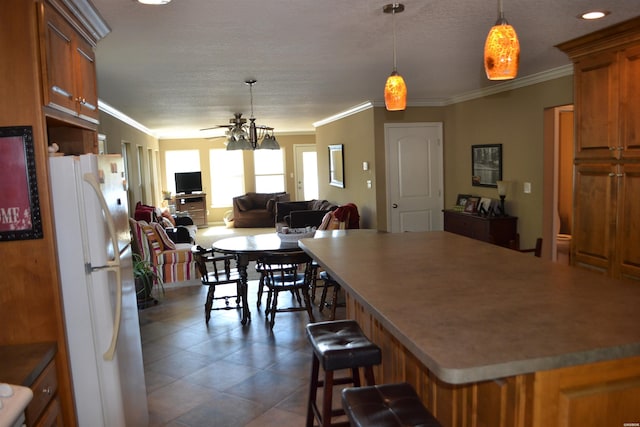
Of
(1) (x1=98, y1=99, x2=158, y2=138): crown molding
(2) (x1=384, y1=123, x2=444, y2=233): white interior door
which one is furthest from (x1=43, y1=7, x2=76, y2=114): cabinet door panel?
(2) (x1=384, y1=123, x2=444, y2=233): white interior door

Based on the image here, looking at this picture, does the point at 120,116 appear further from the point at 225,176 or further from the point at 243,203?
the point at 225,176

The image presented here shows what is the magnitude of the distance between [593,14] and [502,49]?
1.48 metres

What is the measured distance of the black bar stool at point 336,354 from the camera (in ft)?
6.93

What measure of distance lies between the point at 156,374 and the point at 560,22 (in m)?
3.75

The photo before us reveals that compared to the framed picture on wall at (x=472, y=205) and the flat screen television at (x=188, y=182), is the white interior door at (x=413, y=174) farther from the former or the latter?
the flat screen television at (x=188, y=182)

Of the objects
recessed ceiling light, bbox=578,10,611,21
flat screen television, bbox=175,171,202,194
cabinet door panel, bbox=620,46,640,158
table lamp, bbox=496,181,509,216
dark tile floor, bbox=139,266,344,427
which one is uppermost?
recessed ceiling light, bbox=578,10,611,21

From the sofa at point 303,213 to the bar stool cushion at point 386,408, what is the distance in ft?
16.1

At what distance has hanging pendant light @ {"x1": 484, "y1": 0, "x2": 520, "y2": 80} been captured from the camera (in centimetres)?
192

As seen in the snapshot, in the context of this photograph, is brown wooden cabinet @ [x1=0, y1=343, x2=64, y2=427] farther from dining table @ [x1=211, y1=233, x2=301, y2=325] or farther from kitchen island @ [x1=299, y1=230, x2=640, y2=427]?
dining table @ [x1=211, y1=233, x2=301, y2=325]

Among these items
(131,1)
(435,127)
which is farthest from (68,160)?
(435,127)

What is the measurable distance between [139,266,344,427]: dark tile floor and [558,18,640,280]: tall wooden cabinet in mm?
2259

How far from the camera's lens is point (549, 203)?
204 inches

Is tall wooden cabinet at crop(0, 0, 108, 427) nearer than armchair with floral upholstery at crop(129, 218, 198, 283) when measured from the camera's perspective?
Yes

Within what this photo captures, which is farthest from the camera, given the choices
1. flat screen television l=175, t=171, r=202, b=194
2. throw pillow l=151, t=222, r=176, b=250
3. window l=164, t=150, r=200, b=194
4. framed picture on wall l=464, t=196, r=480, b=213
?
window l=164, t=150, r=200, b=194
